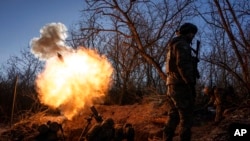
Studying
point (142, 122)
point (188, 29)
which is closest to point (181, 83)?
point (188, 29)

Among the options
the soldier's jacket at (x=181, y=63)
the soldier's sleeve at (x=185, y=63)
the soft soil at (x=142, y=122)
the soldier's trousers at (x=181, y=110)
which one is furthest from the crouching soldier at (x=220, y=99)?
the soldier's sleeve at (x=185, y=63)

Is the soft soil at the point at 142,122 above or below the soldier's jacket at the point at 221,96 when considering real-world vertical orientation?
below

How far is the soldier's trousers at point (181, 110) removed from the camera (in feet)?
21.4

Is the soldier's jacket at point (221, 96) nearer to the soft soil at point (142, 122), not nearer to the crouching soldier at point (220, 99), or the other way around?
the crouching soldier at point (220, 99)

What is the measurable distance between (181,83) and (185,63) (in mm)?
457

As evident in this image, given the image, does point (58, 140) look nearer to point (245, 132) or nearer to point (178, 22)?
point (245, 132)

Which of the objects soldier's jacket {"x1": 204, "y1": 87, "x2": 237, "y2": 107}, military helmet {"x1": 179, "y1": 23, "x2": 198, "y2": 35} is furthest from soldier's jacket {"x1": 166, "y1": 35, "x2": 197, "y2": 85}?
soldier's jacket {"x1": 204, "y1": 87, "x2": 237, "y2": 107}

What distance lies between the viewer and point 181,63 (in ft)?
21.5

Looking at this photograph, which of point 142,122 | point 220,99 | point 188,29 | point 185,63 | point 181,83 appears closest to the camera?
point 185,63

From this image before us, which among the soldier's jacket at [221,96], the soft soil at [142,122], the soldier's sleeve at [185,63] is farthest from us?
the soldier's jacket at [221,96]

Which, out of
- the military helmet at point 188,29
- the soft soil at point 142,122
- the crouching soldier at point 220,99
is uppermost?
the military helmet at point 188,29

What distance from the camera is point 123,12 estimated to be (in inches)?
567

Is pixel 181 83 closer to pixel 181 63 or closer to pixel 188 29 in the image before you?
pixel 181 63

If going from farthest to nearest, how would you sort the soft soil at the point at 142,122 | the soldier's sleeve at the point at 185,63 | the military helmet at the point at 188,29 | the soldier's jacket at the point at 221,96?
the soldier's jacket at the point at 221,96, the soft soil at the point at 142,122, the military helmet at the point at 188,29, the soldier's sleeve at the point at 185,63
